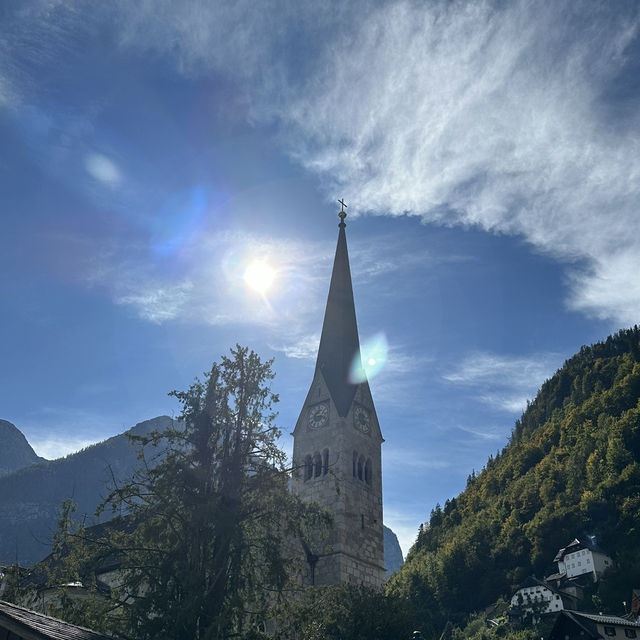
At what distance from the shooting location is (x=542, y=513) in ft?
358

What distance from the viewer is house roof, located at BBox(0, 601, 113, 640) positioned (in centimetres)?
1174

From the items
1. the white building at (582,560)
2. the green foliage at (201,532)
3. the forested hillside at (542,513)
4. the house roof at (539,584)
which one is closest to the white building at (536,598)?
A: the house roof at (539,584)

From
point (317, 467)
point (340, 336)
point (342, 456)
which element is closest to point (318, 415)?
point (317, 467)

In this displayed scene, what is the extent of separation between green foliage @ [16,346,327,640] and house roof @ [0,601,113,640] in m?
3.58

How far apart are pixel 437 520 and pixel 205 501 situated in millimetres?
137425

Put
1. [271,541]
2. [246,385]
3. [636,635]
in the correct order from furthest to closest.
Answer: [636,635] → [246,385] → [271,541]

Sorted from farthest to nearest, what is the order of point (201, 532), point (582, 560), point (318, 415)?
point (582, 560)
point (318, 415)
point (201, 532)

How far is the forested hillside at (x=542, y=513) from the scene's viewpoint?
99438mm

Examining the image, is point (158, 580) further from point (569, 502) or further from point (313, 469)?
point (569, 502)

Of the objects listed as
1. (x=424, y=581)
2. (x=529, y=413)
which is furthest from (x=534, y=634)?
(x=529, y=413)

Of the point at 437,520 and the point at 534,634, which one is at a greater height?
the point at 437,520

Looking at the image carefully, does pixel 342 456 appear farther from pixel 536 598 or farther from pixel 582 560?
pixel 582 560

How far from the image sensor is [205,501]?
744 inches

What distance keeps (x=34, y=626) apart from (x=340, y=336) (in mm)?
38241
